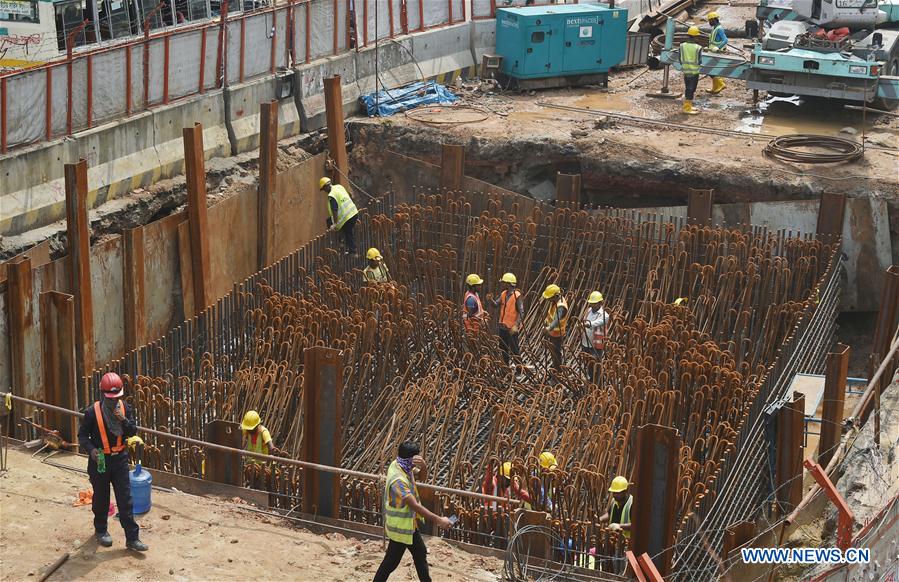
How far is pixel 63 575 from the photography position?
386 inches

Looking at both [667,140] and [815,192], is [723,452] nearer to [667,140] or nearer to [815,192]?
[815,192]

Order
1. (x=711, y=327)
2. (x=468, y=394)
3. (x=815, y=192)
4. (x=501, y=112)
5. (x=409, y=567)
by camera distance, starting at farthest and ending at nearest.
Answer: (x=501, y=112)
(x=815, y=192)
(x=711, y=327)
(x=468, y=394)
(x=409, y=567)

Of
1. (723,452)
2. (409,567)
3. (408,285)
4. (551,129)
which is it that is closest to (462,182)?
(551,129)

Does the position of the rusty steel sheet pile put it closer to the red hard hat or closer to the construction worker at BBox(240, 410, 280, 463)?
the construction worker at BBox(240, 410, 280, 463)

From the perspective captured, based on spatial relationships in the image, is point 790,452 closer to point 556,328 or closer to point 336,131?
point 556,328

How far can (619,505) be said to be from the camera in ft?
37.2

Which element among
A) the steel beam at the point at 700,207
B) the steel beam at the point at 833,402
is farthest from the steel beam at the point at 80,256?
the steel beam at the point at 700,207

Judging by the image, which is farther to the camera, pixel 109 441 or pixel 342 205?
pixel 342 205

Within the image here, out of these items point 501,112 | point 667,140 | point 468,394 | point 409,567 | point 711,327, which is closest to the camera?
point 409,567

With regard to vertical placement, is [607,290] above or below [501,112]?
below

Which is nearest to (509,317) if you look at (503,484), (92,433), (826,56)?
(503,484)

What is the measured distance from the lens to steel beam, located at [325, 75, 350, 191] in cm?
1925

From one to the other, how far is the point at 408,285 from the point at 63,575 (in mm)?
7933

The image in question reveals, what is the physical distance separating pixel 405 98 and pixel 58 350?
10.4 m
